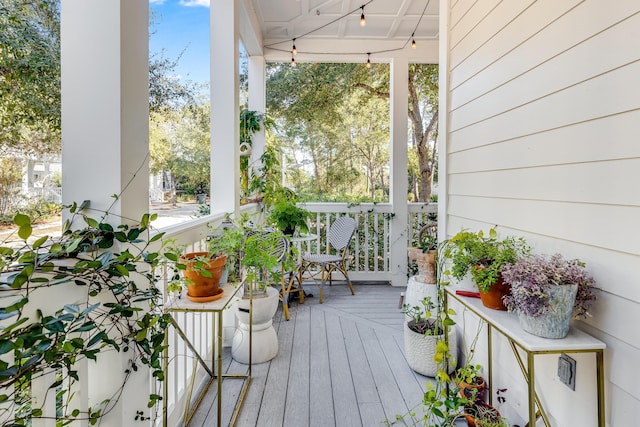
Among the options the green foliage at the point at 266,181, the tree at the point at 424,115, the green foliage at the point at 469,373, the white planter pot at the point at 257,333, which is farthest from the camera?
the tree at the point at 424,115

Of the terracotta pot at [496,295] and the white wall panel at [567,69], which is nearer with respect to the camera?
the white wall panel at [567,69]

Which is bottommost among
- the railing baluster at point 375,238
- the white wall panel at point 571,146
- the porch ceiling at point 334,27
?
the railing baluster at point 375,238

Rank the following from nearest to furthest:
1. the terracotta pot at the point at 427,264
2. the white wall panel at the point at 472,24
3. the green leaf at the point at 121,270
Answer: the green leaf at the point at 121,270
the white wall panel at the point at 472,24
the terracotta pot at the point at 427,264

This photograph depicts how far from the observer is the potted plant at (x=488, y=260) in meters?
1.44

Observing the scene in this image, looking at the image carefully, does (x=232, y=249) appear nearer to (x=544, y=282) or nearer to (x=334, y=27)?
(x=544, y=282)

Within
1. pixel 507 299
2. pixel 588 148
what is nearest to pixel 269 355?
pixel 507 299

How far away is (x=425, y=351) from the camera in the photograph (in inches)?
86.4

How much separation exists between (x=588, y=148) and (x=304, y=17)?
3531 millimetres

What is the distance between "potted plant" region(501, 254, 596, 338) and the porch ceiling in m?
3.34

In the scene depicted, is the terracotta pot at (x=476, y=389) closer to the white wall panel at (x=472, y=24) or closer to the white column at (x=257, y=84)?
the white wall panel at (x=472, y=24)

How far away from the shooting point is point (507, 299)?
1324mm

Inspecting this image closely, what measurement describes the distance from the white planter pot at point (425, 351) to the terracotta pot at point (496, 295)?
0.74m

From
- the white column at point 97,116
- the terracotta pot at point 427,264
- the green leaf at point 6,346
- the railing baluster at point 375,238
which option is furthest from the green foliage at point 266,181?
the green leaf at point 6,346

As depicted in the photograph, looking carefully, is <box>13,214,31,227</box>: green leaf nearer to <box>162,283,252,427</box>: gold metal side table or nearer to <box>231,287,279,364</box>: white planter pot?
<box>162,283,252,427</box>: gold metal side table
